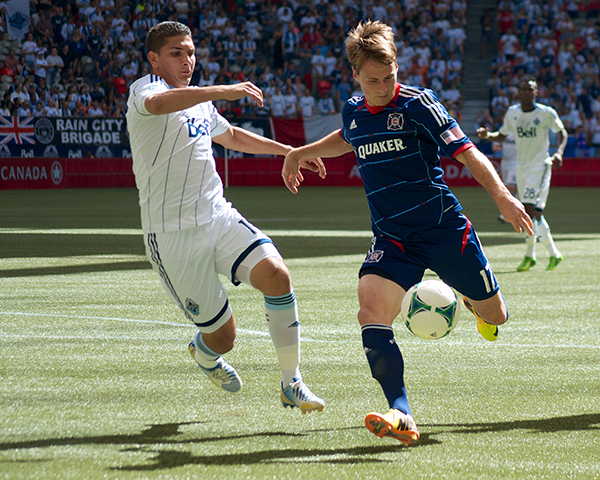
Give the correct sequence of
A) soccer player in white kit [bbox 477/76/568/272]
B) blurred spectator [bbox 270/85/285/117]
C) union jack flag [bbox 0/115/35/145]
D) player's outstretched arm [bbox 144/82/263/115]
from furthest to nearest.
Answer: blurred spectator [bbox 270/85/285/117]
union jack flag [bbox 0/115/35/145]
soccer player in white kit [bbox 477/76/568/272]
player's outstretched arm [bbox 144/82/263/115]

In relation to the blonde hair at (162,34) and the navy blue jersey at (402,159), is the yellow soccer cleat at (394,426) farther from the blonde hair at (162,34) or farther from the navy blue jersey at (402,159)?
the blonde hair at (162,34)

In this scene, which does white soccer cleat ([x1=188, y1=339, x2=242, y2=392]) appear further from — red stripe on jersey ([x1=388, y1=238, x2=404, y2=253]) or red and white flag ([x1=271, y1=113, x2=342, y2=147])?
red and white flag ([x1=271, y1=113, x2=342, y2=147])

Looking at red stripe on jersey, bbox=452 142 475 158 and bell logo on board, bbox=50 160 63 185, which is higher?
red stripe on jersey, bbox=452 142 475 158

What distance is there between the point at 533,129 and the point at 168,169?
8.61 m

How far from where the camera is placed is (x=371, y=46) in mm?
4391

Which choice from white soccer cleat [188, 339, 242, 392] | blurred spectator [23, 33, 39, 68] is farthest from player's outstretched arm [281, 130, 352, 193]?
blurred spectator [23, 33, 39, 68]

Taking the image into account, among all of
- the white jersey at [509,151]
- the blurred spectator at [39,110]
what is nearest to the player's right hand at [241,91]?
the white jersey at [509,151]

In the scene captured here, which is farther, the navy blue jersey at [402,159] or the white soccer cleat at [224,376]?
the white soccer cleat at [224,376]

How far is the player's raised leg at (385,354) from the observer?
3.86 meters

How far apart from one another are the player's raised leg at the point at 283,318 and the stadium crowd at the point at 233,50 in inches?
1005

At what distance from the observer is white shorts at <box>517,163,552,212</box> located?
470 inches

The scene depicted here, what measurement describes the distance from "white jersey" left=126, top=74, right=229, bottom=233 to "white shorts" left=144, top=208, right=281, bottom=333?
0.22 feet

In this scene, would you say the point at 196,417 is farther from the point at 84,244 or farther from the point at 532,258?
the point at 84,244

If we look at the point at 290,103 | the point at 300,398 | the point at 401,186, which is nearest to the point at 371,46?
the point at 401,186
